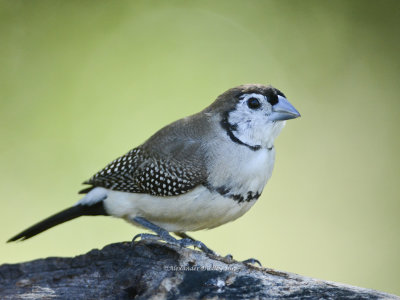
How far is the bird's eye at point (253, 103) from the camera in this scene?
4.32 metres

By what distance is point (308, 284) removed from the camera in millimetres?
3504

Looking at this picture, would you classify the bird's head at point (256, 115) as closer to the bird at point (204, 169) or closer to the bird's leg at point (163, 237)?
the bird at point (204, 169)

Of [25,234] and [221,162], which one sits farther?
[25,234]

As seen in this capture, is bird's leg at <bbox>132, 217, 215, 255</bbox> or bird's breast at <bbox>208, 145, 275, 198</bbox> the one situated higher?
bird's breast at <bbox>208, 145, 275, 198</bbox>

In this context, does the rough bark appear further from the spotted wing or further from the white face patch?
the white face patch

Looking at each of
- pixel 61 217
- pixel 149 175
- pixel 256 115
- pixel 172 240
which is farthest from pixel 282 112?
pixel 61 217

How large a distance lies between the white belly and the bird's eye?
80 cm

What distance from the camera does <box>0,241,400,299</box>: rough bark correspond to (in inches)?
134

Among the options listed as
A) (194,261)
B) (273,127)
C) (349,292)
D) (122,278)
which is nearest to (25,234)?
(122,278)

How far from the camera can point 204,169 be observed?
4.21m

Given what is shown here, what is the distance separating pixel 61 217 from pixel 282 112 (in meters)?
2.30

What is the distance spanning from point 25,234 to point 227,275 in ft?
7.33

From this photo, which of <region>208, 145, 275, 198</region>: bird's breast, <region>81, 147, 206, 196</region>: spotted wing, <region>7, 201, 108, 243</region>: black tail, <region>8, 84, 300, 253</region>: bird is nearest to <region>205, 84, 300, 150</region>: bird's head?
<region>8, 84, 300, 253</region>: bird

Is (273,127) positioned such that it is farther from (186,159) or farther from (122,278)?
(122,278)
